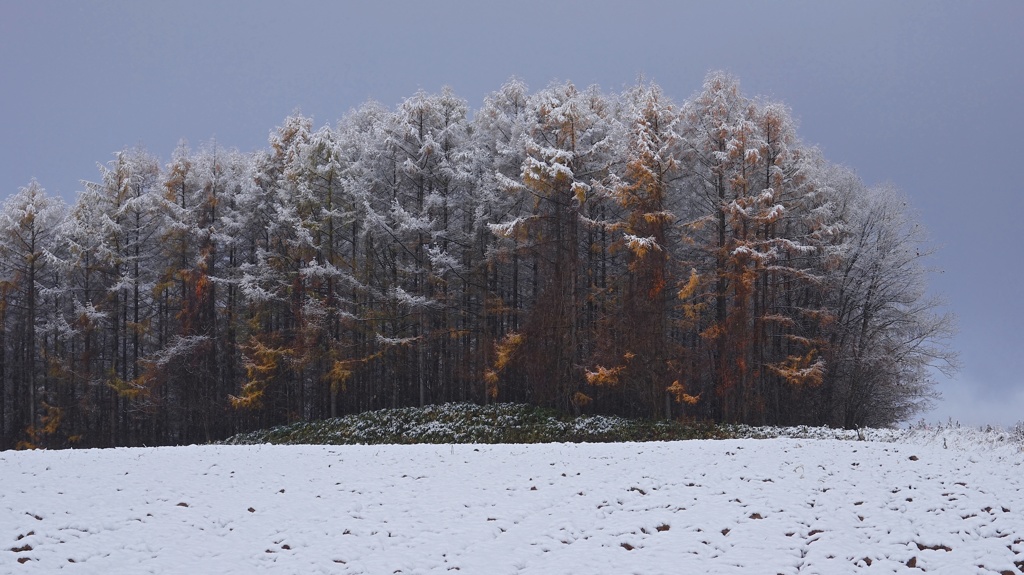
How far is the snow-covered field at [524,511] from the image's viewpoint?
812cm

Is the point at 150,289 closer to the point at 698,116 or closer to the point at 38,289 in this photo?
the point at 38,289

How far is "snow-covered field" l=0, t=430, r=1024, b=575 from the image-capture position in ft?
26.7

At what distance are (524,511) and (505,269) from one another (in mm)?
19851

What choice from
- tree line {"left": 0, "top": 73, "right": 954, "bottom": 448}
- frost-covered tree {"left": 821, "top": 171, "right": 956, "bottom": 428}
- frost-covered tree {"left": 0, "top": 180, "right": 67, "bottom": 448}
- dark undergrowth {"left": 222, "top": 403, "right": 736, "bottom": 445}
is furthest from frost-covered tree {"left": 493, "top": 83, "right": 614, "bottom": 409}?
frost-covered tree {"left": 0, "top": 180, "right": 67, "bottom": 448}

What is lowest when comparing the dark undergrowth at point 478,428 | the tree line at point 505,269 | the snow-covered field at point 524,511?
the dark undergrowth at point 478,428

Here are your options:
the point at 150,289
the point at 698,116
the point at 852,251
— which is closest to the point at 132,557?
the point at 698,116

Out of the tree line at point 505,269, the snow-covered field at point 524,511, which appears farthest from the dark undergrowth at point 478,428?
the snow-covered field at point 524,511

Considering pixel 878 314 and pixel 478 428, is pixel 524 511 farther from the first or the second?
pixel 878 314

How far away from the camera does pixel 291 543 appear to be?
29.4 feet

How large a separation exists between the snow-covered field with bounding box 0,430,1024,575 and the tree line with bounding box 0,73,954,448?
10611 millimetres

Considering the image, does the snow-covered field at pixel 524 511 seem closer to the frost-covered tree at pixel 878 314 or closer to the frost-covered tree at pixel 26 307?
the frost-covered tree at pixel 878 314

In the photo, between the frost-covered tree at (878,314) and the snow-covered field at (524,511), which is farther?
the frost-covered tree at (878,314)

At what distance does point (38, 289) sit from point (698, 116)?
32681 millimetres

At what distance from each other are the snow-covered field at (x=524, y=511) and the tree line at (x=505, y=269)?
10.6 m
